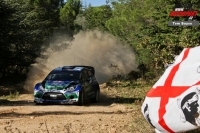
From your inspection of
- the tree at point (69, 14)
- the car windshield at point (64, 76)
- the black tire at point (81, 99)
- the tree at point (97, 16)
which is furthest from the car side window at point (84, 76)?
the tree at point (97, 16)

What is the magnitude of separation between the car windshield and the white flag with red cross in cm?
1199

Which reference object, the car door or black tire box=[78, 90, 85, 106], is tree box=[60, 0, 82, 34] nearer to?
the car door

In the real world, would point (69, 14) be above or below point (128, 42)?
above

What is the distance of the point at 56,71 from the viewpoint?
58.1 feet

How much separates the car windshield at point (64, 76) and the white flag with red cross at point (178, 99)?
11987 millimetres

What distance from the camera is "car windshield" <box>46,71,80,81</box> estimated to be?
55.5ft

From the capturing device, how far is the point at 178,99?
4566 mm

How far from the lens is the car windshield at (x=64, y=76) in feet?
55.5

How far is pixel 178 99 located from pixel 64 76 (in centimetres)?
1275

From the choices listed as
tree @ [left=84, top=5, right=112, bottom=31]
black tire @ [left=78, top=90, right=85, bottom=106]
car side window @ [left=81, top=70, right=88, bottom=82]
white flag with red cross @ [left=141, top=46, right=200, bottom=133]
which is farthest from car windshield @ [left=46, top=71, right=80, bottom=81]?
tree @ [left=84, top=5, right=112, bottom=31]

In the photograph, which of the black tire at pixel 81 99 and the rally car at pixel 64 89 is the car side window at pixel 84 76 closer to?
the rally car at pixel 64 89

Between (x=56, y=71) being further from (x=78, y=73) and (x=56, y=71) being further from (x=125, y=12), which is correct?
(x=125, y=12)

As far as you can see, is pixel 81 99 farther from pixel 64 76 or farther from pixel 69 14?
pixel 69 14

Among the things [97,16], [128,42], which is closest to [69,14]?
[97,16]
